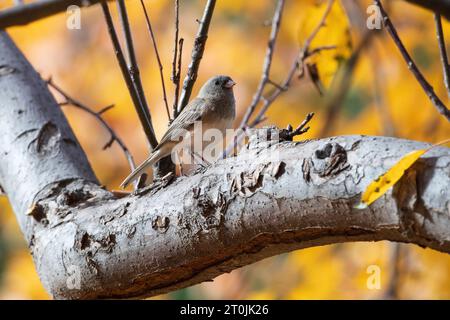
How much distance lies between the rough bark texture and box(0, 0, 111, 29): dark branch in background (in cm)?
63

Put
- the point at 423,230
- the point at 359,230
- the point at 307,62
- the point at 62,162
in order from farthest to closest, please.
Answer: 1. the point at 307,62
2. the point at 62,162
3. the point at 359,230
4. the point at 423,230

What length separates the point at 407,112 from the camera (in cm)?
376

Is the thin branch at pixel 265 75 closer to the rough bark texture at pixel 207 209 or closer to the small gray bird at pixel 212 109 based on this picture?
the small gray bird at pixel 212 109

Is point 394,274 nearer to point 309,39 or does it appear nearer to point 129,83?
point 309,39

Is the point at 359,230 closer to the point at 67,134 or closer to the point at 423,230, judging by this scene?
the point at 423,230

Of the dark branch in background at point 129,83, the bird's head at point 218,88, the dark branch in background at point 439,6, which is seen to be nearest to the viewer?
the dark branch in background at point 439,6

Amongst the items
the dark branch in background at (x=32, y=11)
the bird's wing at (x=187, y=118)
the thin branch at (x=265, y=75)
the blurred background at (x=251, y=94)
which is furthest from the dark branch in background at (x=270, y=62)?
the dark branch in background at (x=32, y=11)

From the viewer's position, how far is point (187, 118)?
105 inches

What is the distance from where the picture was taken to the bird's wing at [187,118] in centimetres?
240

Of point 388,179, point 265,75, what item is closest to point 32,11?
point 388,179

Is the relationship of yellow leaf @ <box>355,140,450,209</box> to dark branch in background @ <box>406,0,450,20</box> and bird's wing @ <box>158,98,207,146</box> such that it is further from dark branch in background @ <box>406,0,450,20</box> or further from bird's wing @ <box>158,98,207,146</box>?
bird's wing @ <box>158,98,207,146</box>

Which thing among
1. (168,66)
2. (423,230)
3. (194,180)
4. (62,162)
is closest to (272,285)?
(168,66)

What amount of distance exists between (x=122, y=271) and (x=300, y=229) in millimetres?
496

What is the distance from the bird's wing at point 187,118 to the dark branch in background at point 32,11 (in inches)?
59.9
